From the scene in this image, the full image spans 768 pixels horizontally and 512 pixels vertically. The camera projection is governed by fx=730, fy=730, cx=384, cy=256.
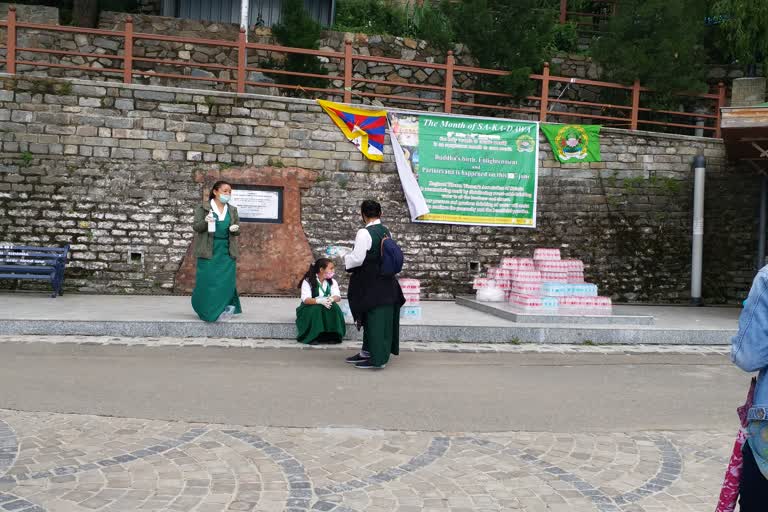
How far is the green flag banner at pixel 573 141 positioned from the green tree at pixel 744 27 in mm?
4370

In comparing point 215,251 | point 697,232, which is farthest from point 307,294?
point 697,232

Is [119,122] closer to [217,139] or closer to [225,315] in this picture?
[217,139]

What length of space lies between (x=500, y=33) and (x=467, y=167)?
3.12m

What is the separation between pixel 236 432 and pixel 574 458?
231 cm

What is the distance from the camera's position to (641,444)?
5.17 m

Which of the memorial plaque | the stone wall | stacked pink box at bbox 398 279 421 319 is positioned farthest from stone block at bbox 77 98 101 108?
stacked pink box at bbox 398 279 421 319

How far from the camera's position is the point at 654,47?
1455 centimetres

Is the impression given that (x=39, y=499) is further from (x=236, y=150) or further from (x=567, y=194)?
(x=567, y=194)

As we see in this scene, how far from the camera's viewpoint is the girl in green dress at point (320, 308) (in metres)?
8.73

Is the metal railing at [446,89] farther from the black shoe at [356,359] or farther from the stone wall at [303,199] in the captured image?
the black shoe at [356,359]

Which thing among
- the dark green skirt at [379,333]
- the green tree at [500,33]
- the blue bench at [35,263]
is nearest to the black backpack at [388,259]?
the dark green skirt at [379,333]

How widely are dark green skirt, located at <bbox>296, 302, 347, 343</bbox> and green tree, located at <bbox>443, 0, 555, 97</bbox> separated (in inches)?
Answer: 281

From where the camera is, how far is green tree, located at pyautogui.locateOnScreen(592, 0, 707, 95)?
14492 mm

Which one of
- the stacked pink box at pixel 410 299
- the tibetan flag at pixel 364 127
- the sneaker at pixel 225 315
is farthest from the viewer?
the tibetan flag at pixel 364 127
